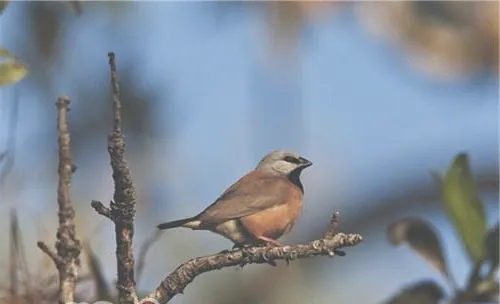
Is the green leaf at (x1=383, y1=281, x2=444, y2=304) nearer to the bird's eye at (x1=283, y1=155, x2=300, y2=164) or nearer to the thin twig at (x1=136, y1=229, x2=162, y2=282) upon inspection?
the thin twig at (x1=136, y1=229, x2=162, y2=282)

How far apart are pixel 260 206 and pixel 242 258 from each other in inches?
57.3

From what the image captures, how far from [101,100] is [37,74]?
620 millimetres

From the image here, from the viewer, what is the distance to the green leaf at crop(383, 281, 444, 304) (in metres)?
2.07

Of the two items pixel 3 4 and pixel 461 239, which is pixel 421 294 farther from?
pixel 3 4

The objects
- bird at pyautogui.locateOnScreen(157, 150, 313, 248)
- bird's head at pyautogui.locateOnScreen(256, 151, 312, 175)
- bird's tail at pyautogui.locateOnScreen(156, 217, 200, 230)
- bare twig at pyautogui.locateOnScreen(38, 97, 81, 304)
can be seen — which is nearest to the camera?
bare twig at pyautogui.locateOnScreen(38, 97, 81, 304)

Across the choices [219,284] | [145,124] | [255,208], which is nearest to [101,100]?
[145,124]

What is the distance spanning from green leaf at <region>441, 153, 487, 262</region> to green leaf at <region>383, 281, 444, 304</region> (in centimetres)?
16

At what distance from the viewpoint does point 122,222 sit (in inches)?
46.1

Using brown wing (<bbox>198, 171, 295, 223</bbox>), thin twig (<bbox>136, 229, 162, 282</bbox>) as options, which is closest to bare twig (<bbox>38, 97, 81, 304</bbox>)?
thin twig (<bbox>136, 229, 162, 282</bbox>)

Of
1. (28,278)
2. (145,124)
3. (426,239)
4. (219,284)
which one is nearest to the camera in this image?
(28,278)

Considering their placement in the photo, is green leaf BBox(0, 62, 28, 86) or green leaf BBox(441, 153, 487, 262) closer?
green leaf BBox(0, 62, 28, 86)

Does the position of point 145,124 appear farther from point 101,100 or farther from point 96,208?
point 96,208

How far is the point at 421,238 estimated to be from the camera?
2195 millimetres

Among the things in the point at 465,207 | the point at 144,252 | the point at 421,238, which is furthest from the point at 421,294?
the point at 144,252
